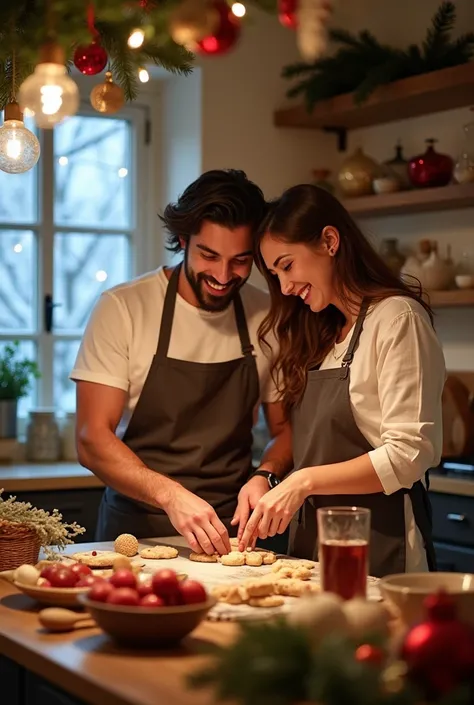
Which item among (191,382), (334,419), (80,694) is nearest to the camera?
(80,694)

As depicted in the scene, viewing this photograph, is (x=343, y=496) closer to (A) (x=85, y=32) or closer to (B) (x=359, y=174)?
(A) (x=85, y=32)

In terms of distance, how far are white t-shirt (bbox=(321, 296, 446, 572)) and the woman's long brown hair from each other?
0.30 feet

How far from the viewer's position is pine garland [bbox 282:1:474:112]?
4.38 meters

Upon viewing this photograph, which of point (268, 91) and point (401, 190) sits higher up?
point (268, 91)

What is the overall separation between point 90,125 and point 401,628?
363 centimetres

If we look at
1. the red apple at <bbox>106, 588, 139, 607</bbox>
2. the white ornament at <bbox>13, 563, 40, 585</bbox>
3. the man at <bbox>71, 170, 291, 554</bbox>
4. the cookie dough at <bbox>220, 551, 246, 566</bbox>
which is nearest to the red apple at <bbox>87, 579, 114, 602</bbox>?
the red apple at <bbox>106, 588, 139, 607</bbox>

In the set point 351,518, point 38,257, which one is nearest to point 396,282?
point 351,518

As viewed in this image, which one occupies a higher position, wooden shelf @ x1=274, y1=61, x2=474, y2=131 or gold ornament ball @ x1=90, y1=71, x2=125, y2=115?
wooden shelf @ x1=274, y1=61, x2=474, y2=131

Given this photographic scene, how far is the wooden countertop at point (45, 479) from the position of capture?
13.0 feet

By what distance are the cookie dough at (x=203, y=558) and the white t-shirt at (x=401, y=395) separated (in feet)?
1.32

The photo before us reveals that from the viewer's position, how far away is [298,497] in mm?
2451

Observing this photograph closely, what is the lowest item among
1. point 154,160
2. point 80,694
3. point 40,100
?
point 80,694

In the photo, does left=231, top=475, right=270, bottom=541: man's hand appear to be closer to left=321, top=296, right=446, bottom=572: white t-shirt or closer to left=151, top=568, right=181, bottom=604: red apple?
left=321, top=296, right=446, bottom=572: white t-shirt

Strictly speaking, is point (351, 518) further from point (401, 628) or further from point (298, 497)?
point (298, 497)
